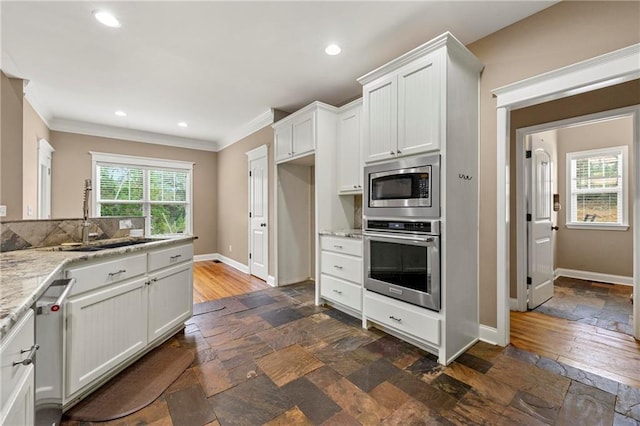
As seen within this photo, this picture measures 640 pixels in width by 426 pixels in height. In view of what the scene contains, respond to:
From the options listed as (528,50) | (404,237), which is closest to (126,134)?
(404,237)

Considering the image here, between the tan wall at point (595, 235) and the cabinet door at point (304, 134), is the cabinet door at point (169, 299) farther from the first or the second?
the tan wall at point (595, 235)

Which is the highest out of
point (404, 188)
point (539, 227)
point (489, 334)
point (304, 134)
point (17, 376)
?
point (304, 134)

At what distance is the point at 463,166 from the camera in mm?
2289

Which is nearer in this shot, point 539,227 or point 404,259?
point 404,259

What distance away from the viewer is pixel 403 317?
92.2 inches

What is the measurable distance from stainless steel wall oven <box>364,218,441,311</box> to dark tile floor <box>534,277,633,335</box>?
1994mm

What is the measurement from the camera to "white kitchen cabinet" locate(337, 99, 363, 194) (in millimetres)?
3252

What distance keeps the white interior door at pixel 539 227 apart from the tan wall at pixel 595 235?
55.0 inches

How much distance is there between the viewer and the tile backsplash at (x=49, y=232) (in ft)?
6.55

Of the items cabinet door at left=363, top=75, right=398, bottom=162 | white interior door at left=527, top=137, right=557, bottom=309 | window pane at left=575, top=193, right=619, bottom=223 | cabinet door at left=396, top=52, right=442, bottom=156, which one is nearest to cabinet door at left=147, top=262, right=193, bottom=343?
cabinet door at left=363, top=75, right=398, bottom=162

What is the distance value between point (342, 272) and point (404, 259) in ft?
2.93

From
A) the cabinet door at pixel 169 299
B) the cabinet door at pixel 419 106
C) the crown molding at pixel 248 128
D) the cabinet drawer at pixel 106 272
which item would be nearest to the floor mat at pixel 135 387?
the cabinet door at pixel 169 299

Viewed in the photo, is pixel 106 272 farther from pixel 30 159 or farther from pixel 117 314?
pixel 30 159

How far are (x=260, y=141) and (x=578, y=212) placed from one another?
17.9 feet
